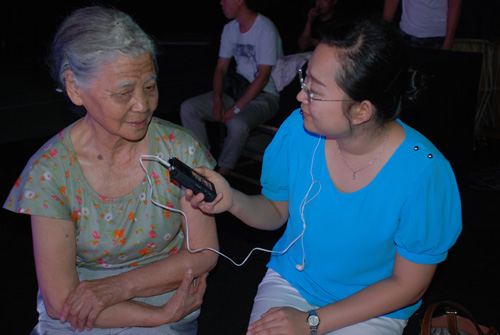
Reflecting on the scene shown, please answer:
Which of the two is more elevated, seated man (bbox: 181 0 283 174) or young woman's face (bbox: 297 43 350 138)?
young woman's face (bbox: 297 43 350 138)

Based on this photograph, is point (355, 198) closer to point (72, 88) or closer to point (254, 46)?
point (72, 88)

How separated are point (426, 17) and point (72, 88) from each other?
3.62m

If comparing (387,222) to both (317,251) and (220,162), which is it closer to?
(317,251)

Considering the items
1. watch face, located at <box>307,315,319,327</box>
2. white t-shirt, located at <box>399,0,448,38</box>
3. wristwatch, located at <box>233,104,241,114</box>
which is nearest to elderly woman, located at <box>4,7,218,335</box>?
watch face, located at <box>307,315,319,327</box>

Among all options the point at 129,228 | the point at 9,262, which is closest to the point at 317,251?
the point at 129,228

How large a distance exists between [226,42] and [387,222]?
311 cm

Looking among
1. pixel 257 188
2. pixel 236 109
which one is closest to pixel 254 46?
pixel 236 109

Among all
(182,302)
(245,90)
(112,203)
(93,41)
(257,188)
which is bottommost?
(257,188)

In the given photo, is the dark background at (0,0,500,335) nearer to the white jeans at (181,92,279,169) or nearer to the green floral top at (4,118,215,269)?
the white jeans at (181,92,279,169)

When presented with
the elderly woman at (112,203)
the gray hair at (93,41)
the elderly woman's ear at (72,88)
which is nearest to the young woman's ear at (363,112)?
the elderly woman at (112,203)

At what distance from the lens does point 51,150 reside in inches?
64.9

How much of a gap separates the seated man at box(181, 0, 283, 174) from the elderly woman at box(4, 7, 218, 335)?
2.24m

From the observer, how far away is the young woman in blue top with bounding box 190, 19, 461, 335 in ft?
4.70

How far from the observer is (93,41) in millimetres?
1496
